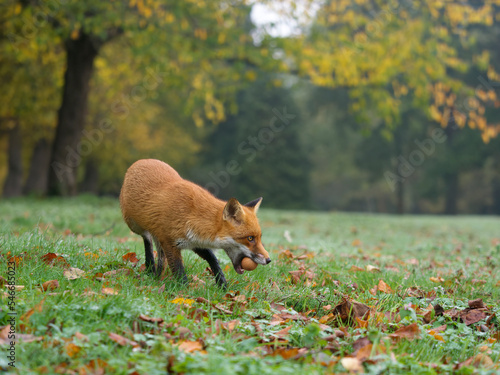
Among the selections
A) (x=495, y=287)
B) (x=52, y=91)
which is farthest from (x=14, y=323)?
(x=52, y=91)

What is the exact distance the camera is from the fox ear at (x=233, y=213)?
14.9 ft

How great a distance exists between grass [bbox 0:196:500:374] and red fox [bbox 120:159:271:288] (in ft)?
1.05

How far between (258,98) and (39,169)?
22226mm

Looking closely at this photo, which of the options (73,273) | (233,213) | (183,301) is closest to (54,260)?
(73,273)

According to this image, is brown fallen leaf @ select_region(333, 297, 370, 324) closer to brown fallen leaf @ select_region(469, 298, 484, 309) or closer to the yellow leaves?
brown fallen leaf @ select_region(469, 298, 484, 309)

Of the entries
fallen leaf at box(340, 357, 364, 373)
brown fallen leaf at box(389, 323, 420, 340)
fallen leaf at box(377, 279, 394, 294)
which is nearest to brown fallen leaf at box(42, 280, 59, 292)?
fallen leaf at box(340, 357, 364, 373)

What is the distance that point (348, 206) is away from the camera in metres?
56.0

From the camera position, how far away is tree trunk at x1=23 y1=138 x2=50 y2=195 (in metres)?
26.8

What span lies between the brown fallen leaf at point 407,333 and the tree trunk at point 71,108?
1594cm

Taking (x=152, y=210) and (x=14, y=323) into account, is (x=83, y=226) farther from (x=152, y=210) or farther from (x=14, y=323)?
(x=14, y=323)

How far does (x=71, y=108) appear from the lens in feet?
58.9

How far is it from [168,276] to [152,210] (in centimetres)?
69

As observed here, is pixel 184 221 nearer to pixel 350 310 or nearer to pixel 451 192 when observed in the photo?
pixel 350 310

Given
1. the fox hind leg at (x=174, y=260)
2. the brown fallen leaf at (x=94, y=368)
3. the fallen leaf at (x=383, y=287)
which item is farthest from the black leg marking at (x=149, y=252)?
the fallen leaf at (x=383, y=287)
